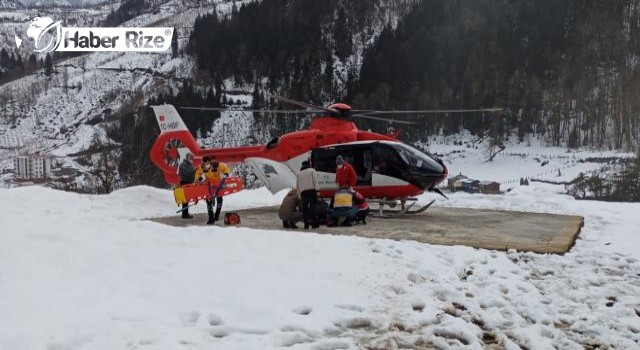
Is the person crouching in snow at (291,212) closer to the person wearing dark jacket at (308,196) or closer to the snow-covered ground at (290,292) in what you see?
the person wearing dark jacket at (308,196)

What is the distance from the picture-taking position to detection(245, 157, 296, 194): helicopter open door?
44.0ft

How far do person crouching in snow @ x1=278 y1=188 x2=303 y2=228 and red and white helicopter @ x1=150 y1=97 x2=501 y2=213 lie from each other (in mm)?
1723

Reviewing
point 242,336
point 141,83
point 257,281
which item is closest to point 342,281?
point 257,281

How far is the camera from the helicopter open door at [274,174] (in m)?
13.4

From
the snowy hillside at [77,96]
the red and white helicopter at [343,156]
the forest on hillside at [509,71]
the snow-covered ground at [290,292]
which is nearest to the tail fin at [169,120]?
the red and white helicopter at [343,156]

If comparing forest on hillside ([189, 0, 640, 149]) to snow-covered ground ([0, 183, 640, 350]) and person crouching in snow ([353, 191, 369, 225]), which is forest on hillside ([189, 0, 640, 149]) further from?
snow-covered ground ([0, 183, 640, 350])

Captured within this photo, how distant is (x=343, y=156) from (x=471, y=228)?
13.2 feet

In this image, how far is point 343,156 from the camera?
484 inches

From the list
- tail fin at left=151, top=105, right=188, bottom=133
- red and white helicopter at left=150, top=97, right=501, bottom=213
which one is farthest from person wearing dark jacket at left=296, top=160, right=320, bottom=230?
tail fin at left=151, top=105, right=188, bottom=133

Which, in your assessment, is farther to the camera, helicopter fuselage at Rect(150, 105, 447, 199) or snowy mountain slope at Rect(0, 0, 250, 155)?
snowy mountain slope at Rect(0, 0, 250, 155)

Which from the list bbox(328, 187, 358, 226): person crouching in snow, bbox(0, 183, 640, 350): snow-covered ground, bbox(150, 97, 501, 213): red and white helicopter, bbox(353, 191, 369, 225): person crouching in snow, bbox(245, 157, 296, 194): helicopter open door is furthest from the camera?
bbox(245, 157, 296, 194): helicopter open door

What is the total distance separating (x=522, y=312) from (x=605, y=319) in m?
0.79

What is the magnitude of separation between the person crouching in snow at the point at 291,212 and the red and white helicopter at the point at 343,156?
1723mm

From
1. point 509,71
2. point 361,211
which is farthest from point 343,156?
point 509,71
